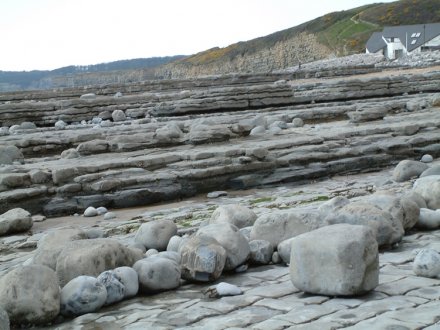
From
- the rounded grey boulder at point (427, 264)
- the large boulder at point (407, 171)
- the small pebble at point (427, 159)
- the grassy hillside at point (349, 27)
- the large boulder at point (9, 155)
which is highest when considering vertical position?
the grassy hillside at point (349, 27)

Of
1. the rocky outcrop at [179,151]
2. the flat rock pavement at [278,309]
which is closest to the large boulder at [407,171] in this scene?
the rocky outcrop at [179,151]

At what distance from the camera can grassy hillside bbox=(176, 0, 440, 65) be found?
80.1m

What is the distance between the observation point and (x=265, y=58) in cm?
7969

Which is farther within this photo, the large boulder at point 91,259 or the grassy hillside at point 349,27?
the grassy hillside at point 349,27

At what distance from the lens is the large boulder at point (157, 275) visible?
377cm

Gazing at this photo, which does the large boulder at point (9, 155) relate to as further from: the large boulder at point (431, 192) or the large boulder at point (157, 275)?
the large boulder at point (431, 192)

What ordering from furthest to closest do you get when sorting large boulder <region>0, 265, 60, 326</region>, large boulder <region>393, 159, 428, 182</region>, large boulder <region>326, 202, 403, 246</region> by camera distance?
1. large boulder <region>393, 159, 428, 182</region>
2. large boulder <region>326, 202, 403, 246</region>
3. large boulder <region>0, 265, 60, 326</region>

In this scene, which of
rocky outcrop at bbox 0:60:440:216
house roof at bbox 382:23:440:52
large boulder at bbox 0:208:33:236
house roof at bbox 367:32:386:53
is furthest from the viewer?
house roof at bbox 367:32:386:53

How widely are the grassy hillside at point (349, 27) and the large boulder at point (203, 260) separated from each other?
74.3 meters

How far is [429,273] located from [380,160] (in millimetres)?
6090

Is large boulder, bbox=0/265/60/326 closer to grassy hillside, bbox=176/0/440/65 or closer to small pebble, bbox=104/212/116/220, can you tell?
small pebble, bbox=104/212/116/220

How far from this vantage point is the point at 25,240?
597cm

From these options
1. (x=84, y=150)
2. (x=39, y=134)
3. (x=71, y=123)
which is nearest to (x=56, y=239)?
(x=84, y=150)

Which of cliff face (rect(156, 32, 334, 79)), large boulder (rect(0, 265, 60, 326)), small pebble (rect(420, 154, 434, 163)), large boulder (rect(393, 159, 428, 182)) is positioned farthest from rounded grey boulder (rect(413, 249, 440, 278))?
cliff face (rect(156, 32, 334, 79))
